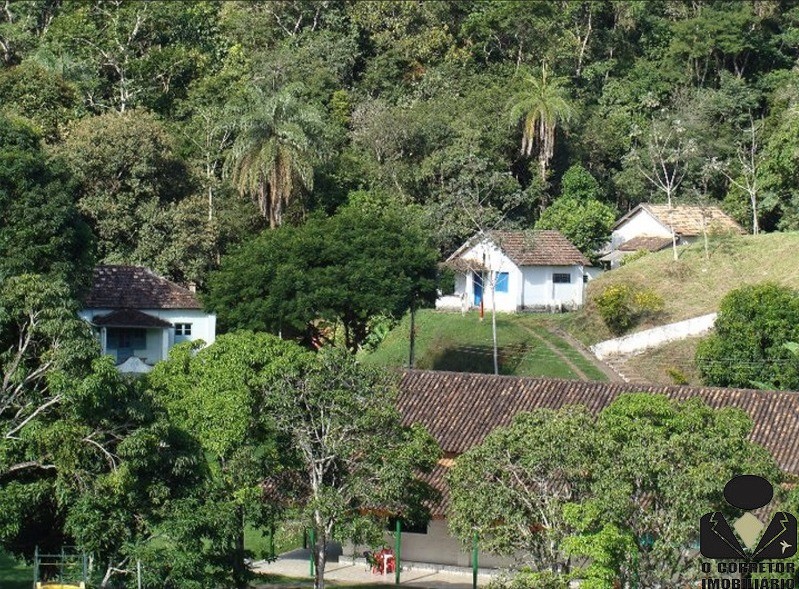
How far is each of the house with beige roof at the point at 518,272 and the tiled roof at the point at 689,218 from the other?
5569mm

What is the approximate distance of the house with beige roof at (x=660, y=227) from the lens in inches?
2505

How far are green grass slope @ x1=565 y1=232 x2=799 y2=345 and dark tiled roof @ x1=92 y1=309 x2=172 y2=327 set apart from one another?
13376mm

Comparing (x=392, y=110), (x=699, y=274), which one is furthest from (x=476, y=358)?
(x=392, y=110)

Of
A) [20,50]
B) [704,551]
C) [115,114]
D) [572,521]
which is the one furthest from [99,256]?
[704,551]

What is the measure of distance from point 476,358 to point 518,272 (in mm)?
5759

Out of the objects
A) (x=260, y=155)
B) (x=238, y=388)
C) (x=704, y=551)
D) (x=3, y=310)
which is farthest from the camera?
(x=260, y=155)

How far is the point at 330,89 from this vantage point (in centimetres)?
7281

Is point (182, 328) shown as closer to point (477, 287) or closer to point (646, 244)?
point (477, 287)

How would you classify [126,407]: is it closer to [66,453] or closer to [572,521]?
[66,453]

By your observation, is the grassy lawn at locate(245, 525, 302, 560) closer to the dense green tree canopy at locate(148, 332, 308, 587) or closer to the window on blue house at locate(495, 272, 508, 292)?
the dense green tree canopy at locate(148, 332, 308, 587)

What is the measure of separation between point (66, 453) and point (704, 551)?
35.4 ft

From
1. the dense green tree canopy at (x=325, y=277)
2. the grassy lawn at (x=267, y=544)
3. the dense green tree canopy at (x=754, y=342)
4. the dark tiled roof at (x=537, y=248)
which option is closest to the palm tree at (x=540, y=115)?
the dark tiled roof at (x=537, y=248)

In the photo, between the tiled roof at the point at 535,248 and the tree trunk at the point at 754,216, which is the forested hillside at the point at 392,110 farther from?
the tiled roof at the point at 535,248

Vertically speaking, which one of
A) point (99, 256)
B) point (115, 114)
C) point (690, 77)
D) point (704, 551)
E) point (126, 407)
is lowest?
point (704, 551)
